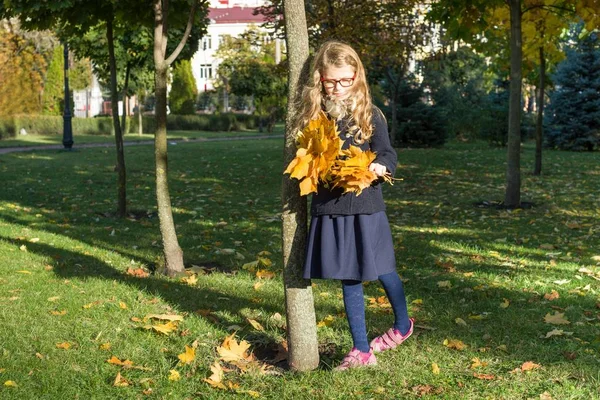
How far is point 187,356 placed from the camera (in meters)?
4.32

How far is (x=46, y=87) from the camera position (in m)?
43.8

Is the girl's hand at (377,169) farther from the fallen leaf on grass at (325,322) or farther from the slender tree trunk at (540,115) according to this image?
the slender tree trunk at (540,115)

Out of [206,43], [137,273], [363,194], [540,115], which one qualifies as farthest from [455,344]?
[206,43]

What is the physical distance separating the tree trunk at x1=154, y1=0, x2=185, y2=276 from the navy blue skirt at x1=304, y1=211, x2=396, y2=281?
2.73 m

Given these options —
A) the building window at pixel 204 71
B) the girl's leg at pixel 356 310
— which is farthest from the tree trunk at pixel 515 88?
the building window at pixel 204 71

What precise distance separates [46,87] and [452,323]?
41.8 meters

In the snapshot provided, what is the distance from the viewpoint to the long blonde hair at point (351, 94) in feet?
13.4

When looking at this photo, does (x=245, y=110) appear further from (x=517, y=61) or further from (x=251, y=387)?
(x=251, y=387)

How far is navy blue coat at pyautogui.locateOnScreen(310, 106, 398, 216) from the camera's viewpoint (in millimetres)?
4098

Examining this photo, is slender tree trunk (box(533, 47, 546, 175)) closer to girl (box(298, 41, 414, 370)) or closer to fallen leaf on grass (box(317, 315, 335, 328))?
fallen leaf on grass (box(317, 315, 335, 328))

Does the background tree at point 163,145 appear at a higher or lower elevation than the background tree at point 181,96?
lower

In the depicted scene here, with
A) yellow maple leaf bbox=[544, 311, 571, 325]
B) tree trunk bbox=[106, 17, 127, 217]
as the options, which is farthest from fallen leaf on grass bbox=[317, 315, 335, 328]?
tree trunk bbox=[106, 17, 127, 217]

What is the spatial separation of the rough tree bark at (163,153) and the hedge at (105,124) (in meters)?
29.3

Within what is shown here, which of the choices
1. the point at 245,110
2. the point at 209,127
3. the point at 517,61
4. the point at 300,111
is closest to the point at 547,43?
the point at 517,61
